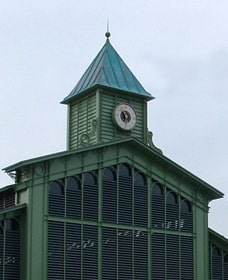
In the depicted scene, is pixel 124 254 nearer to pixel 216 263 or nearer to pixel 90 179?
pixel 90 179

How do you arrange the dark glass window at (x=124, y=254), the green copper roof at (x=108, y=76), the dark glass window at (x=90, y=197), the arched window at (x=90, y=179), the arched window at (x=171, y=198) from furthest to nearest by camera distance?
the green copper roof at (x=108, y=76) < the arched window at (x=171, y=198) < the dark glass window at (x=124, y=254) < the arched window at (x=90, y=179) < the dark glass window at (x=90, y=197)

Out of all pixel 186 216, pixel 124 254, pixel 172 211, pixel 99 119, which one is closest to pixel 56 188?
pixel 124 254

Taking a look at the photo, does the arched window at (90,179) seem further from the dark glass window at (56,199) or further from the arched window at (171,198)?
the arched window at (171,198)

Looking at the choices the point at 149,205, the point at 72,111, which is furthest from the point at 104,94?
the point at 149,205

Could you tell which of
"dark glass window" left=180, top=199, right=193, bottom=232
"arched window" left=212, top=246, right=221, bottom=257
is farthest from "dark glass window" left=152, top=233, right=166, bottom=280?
"arched window" left=212, top=246, right=221, bottom=257

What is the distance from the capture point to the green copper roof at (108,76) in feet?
156

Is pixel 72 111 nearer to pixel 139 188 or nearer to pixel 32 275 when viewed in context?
pixel 139 188

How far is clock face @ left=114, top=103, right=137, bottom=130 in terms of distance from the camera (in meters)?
47.1

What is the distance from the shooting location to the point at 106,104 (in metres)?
47.2

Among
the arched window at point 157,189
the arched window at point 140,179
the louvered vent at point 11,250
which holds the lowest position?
the louvered vent at point 11,250

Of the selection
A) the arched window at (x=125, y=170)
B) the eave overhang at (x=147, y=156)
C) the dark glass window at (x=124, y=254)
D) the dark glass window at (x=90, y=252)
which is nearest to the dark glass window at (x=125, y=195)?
the arched window at (x=125, y=170)

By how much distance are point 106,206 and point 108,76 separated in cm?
801

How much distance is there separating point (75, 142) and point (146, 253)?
806 centimetres

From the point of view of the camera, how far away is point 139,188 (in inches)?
1778
